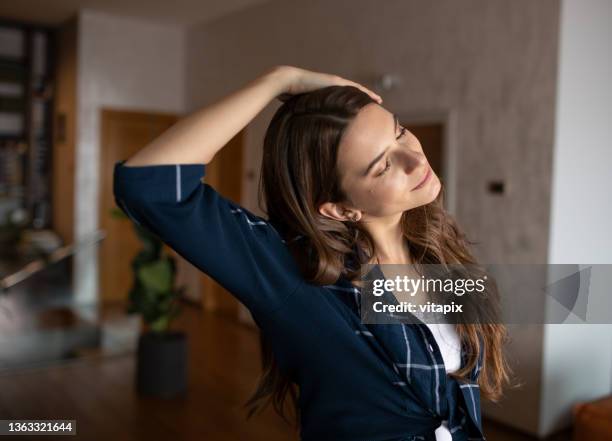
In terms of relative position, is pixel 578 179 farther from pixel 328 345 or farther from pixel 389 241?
pixel 328 345

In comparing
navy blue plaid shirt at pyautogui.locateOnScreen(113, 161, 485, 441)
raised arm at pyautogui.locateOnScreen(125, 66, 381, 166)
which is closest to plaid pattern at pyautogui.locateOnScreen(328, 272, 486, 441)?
navy blue plaid shirt at pyautogui.locateOnScreen(113, 161, 485, 441)

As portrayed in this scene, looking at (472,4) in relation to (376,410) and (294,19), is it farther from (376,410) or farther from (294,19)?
(376,410)

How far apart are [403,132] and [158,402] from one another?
3.08 m

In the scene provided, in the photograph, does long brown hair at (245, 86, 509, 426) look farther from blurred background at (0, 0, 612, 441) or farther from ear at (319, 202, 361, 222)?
blurred background at (0, 0, 612, 441)

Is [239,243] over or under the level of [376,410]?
over

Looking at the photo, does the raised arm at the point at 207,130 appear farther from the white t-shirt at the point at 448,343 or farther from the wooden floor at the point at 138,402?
the wooden floor at the point at 138,402

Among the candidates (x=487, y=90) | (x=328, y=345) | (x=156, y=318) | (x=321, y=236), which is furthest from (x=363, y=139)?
(x=156, y=318)

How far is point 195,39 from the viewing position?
632 centimetres

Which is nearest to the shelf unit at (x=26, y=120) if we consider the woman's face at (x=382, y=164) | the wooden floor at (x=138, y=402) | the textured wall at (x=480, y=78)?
the wooden floor at (x=138, y=402)

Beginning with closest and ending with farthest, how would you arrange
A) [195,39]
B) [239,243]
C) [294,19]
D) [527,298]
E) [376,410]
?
1. [239,243]
2. [376,410]
3. [527,298]
4. [294,19]
5. [195,39]

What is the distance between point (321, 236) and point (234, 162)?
5087mm

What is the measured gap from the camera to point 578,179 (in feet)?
9.88

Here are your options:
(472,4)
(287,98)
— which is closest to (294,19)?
(472,4)

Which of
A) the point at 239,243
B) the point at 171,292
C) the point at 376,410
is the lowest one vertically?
the point at 171,292
